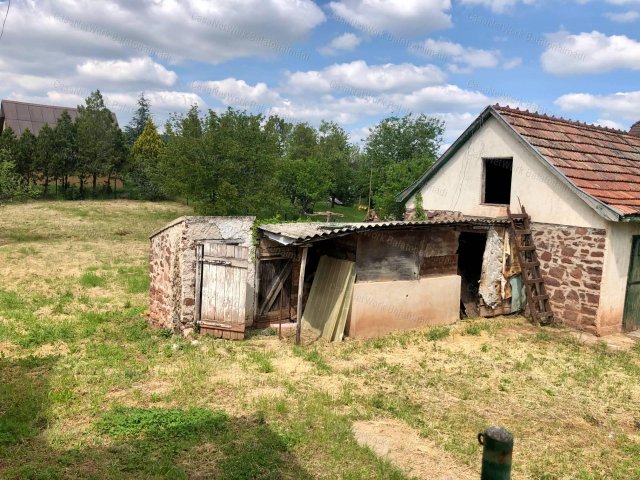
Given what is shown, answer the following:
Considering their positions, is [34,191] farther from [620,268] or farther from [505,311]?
[620,268]

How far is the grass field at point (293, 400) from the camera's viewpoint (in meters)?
5.34

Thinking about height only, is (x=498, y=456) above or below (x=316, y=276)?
above

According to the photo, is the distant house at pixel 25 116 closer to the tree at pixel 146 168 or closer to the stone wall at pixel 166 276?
the tree at pixel 146 168

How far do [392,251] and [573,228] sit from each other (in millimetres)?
4388

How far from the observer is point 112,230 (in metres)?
23.9

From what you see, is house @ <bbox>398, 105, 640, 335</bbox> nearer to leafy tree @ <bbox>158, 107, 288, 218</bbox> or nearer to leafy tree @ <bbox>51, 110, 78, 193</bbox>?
leafy tree @ <bbox>158, 107, 288, 218</bbox>

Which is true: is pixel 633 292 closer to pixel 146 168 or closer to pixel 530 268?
pixel 530 268

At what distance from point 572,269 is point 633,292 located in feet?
5.88

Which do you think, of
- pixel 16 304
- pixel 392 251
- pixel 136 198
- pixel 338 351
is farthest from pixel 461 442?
pixel 136 198

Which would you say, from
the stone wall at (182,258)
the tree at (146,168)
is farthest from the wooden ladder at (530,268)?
the tree at (146,168)

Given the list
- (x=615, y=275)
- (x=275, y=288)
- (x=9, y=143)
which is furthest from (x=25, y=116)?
(x=615, y=275)

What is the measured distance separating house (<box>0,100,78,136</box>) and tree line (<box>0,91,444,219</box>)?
27.9ft

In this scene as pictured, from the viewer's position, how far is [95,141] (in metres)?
33.6

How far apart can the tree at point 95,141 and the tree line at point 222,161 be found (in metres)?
0.07
